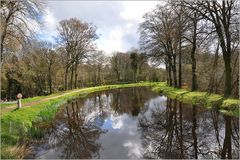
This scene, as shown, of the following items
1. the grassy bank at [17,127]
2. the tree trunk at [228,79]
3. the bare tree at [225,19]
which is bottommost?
the grassy bank at [17,127]

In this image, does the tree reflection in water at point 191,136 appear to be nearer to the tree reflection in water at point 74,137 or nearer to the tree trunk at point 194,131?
the tree trunk at point 194,131

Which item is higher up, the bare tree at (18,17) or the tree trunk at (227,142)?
the bare tree at (18,17)

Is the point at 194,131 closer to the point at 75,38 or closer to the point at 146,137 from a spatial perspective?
the point at 146,137

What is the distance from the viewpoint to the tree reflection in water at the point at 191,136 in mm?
10227

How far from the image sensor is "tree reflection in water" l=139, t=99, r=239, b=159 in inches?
403

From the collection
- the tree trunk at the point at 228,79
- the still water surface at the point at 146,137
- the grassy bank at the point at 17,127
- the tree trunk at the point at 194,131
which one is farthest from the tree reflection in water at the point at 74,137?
the tree trunk at the point at 228,79

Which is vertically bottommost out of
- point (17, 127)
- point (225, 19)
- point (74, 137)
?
point (74, 137)

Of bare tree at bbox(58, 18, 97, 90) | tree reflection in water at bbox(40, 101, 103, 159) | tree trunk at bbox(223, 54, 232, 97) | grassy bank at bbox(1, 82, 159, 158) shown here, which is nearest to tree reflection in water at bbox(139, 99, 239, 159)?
tree reflection in water at bbox(40, 101, 103, 159)

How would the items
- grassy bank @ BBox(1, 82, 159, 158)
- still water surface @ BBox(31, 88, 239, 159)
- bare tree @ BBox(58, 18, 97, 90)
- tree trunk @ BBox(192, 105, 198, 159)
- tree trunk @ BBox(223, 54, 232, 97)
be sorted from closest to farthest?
1. grassy bank @ BBox(1, 82, 159, 158)
2. tree trunk @ BBox(192, 105, 198, 159)
3. still water surface @ BBox(31, 88, 239, 159)
4. tree trunk @ BBox(223, 54, 232, 97)
5. bare tree @ BBox(58, 18, 97, 90)

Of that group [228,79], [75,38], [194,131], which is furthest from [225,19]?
[75,38]

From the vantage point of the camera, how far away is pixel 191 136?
12641 mm

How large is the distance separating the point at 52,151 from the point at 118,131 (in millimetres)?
4504

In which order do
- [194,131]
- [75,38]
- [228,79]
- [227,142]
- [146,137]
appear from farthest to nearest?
[75,38] < [228,79] < [194,131] < [146,137] < [227,142]

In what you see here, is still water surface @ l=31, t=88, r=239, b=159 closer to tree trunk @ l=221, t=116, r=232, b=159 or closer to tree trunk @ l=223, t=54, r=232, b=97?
tree trunk @ l=221, t=116, r=232, b=159
